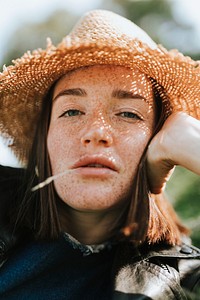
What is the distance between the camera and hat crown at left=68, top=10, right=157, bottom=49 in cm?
229

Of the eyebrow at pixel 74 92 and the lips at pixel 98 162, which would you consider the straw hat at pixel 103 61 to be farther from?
the lips at pixel 98 162

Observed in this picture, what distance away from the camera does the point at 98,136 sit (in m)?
2.16

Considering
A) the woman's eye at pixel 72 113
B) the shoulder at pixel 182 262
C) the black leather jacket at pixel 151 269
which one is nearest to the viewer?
the black leather jacket at pixel 151 269

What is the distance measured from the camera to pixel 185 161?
7.04ft

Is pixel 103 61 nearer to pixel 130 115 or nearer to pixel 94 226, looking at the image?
pixel 130 115

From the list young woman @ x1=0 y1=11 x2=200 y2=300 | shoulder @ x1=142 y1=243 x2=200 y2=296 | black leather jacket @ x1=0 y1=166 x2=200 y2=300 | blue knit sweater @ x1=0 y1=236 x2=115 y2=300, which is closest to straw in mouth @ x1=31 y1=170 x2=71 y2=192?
young woman @ x1=0 y1=11 x2=200 y2=300

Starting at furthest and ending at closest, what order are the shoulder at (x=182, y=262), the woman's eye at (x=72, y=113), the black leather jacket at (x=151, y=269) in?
1. the woman's eye at (x=72, y=113)
2. the shoulder at (x=182, y=262)
3. the black leather jacket at (x=151, y=269)

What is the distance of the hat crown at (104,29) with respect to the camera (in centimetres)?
229

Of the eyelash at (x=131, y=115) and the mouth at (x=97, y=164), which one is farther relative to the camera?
the eyelash at (x=131, y=115)

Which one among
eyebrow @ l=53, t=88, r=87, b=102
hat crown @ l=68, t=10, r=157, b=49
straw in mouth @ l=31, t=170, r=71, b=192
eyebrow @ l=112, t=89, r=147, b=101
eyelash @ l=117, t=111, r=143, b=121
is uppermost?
hat crown @ l=68, t=10, r=157, b=49

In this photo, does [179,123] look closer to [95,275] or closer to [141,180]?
[141,180]

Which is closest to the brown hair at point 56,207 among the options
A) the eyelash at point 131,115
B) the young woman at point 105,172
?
the young woman at point 105,172

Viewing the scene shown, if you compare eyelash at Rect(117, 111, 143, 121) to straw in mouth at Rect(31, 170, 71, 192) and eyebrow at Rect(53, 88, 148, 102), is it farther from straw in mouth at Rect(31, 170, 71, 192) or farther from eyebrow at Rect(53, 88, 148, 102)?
straw in mouth at Rect(31, 170, 71, 192)

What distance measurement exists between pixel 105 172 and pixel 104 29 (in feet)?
2.01
